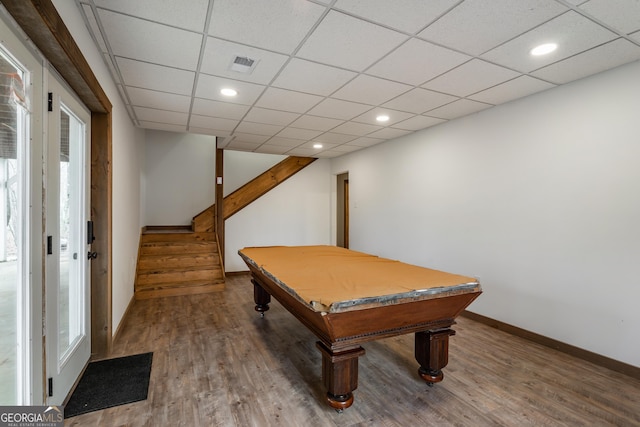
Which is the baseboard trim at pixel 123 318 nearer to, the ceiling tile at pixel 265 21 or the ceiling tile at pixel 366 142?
the ceiling tile at pixel 265 21

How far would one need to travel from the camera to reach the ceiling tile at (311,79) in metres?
2.43

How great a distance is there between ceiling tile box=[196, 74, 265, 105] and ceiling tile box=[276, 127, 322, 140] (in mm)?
1132

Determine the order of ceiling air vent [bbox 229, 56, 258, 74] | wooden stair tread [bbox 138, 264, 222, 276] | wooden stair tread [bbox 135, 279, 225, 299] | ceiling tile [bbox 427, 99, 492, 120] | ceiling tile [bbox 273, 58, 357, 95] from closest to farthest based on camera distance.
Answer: ceiling air vent [bbox 229, 56, 258, 74] < ceiling tile [bbox 273, 58, 357, 95] < ceiling tile [bbox 427, 99, 492, 120] < wooden stair tread [bbox 135, 279, 225, 299] < wooden stair tread [bbox 138, 264, 222, 276]

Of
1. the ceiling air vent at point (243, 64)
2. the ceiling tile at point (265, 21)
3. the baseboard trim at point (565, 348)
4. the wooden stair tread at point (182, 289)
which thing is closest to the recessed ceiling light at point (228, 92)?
the ceiling air vent at point (243, 64)

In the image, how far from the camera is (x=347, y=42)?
6.79 ft

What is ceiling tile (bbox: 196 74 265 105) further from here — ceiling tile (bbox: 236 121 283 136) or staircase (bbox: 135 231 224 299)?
staircase (bbox: 135 231 224 299)

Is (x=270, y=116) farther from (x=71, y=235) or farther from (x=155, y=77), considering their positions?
(x=71, y=235)

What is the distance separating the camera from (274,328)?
10.7 feet

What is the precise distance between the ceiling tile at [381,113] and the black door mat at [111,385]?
3.45 meters

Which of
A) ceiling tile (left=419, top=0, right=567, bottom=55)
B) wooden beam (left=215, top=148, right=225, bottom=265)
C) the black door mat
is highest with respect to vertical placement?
ceiling tile (left=419, top=0, right=567, bottom=55)

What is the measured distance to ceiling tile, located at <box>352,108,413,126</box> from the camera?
3510 mm

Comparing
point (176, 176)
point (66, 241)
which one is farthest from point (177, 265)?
point (66, 241)

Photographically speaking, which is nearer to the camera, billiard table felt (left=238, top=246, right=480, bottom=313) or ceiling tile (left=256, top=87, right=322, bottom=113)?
billiard table felt (left=238, top=246, right=480, bottom=313)

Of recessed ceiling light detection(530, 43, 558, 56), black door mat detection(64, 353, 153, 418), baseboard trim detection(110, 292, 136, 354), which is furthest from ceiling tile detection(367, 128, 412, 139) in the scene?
baseboard trim detection(110, 292, 136, 354)
